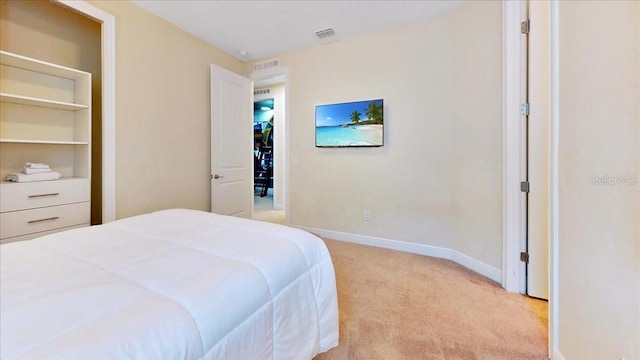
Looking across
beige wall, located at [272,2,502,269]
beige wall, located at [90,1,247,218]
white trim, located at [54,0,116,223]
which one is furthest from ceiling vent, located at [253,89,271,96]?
white trim, located at [54,0,116,223]

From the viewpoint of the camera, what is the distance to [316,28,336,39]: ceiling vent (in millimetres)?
2971

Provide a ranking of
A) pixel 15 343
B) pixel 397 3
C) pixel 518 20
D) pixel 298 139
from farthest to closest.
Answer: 1. pixel 298 139
2. pixel 397 3
3. pixel 518 20
4. pixel 15 343

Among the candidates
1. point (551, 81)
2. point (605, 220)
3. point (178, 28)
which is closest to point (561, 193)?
point (605, 220)

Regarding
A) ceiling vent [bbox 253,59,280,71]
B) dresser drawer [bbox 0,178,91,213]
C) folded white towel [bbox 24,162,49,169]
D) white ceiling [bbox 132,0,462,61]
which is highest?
white ceiling [bbox 132,0,462,61]

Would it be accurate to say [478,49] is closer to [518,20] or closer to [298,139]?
[518,20]

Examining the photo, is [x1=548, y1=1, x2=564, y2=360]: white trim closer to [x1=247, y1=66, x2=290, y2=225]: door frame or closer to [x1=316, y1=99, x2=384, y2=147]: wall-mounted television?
[x1=316, y1=99, x2=384, y2=147]: wall-mounted television

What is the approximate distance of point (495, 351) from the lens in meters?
1.40

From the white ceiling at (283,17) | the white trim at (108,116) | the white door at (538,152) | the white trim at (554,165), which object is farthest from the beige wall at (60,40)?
the white door at (538,152)

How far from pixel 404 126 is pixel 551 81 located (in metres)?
1.64

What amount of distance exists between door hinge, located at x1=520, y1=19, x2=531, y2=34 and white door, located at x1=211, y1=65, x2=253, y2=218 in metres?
3.14

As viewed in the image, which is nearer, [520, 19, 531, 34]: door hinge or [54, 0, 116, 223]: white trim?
[520, 19, 531, 34]: door hinge

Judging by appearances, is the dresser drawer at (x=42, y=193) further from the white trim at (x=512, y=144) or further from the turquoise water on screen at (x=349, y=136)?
the white trim at (x=512, y=144)

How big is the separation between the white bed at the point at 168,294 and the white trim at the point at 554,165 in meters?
1.11

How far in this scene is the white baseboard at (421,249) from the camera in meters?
2.28
